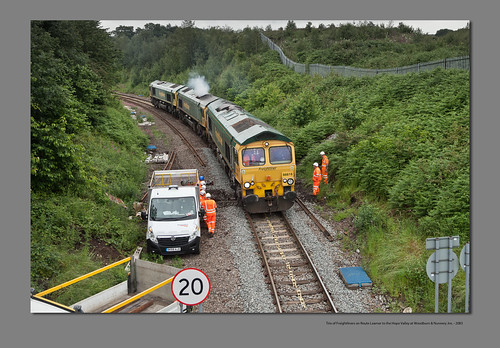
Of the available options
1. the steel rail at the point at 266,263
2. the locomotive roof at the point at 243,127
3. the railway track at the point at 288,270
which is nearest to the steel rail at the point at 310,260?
the railway track at the point at 288,270

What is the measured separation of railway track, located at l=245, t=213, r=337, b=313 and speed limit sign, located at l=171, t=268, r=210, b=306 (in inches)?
122

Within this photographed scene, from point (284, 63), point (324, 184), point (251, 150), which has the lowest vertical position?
point (324, 184)

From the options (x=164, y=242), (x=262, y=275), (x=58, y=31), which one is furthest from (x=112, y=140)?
(x=262, y=275)

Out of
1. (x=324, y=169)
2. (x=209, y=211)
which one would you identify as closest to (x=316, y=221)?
(x=324, y=169)

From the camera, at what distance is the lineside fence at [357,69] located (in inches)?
693

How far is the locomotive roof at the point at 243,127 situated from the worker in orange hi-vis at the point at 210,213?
2.30 meters

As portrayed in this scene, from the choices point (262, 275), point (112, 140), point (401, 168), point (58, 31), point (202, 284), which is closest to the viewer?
point (202, 284)

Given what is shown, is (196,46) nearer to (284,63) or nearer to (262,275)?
(284,63)

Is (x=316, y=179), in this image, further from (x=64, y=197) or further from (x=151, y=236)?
(x=64, y=197)

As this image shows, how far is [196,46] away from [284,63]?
667 cm

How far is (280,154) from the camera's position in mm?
15000

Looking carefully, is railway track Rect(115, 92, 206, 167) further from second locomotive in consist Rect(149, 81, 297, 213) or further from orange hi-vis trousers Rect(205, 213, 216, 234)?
orange hi-vis trousers Rect(205, 213, 216, 234)

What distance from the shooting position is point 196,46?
Result: 33.2 metres

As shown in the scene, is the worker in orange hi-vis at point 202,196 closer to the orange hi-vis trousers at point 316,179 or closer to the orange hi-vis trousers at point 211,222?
the orange hi-vis trousers at point 211,222
